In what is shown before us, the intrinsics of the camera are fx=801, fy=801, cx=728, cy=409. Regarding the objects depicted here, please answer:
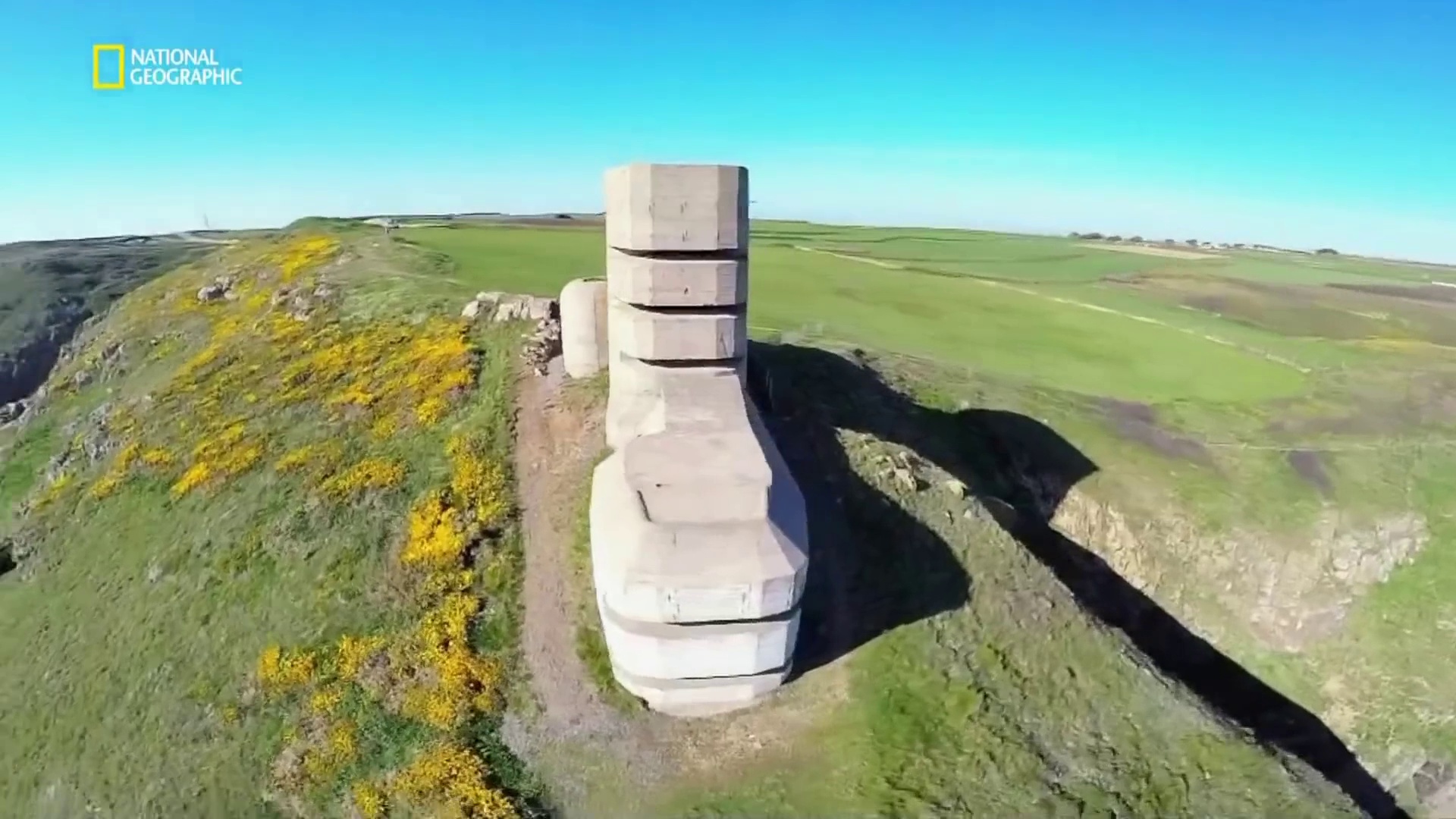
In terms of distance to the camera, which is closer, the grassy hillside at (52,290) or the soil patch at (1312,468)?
the soil patch at (1312,468)

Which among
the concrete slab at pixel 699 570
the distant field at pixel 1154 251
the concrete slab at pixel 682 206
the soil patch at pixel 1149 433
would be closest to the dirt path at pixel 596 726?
the concrete slab at pixel 699 570

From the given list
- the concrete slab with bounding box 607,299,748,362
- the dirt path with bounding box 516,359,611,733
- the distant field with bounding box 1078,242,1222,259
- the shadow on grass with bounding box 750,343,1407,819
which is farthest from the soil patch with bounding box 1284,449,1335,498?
the distant field with bounding box 1078,242,1222,259

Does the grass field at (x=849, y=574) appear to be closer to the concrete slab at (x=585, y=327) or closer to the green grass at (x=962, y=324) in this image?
the green grass at (x=962, y=324)

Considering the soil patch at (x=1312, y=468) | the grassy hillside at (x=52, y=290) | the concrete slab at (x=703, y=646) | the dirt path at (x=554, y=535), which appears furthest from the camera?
the grassy hillside at (x=52, y=290)

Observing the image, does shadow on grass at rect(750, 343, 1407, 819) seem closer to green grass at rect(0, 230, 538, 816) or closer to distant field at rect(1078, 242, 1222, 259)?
green grass at rect(0, 230, 538, 816)

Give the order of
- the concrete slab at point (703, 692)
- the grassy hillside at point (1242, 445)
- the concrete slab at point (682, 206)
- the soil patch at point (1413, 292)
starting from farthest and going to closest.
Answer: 1. the soil patch at point (1413, 292)
2. the grassy hillside at point (1242, 445)
3. the concrete slab at point (682, 206)
4. the concrete slab at point (703, 692)

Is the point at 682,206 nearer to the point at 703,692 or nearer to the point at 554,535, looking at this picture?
the point at 554,535

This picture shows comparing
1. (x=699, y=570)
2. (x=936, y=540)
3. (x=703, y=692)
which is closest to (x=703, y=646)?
(x=703, y=692)
